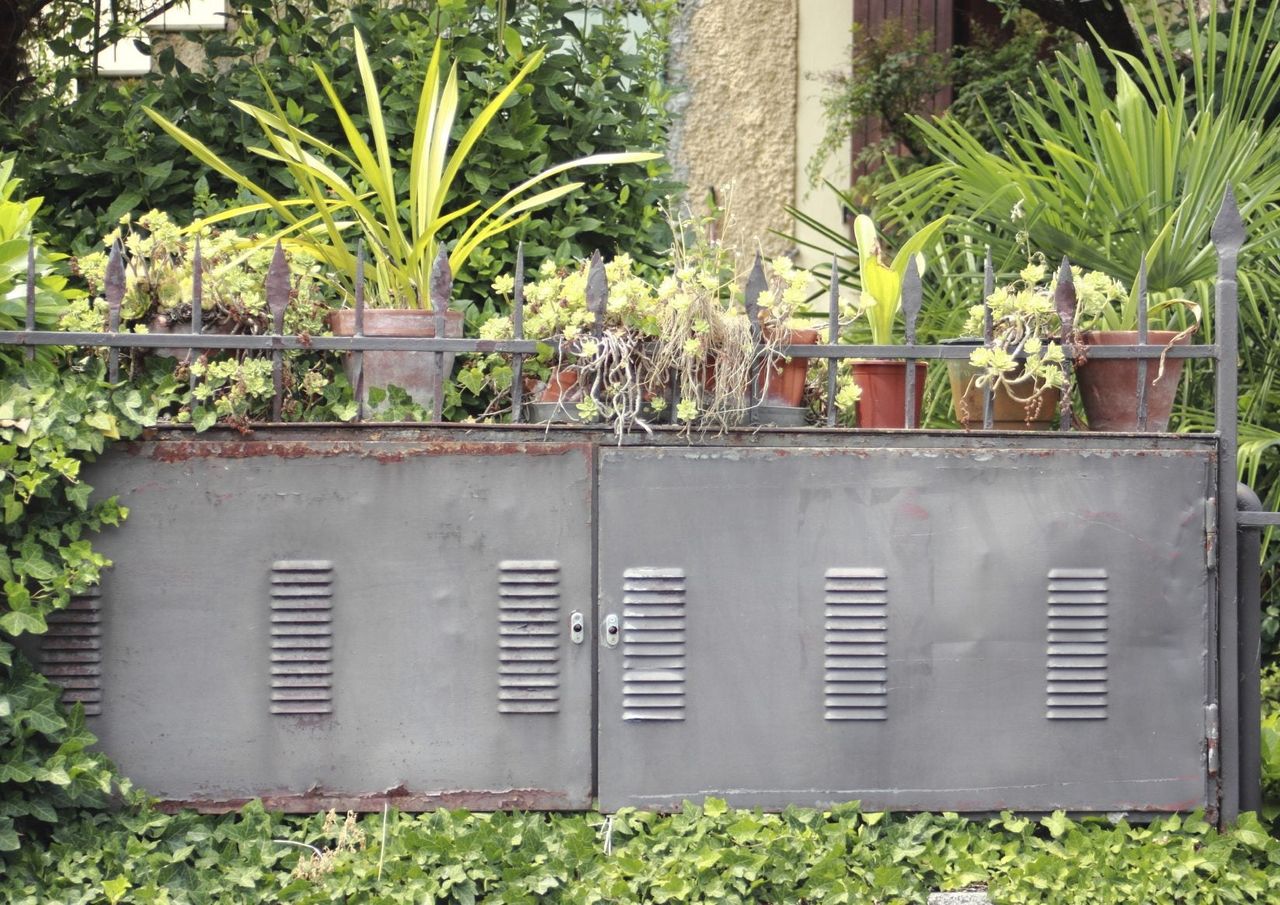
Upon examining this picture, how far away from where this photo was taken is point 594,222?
432 centimetres

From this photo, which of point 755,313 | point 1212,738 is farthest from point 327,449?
point 1212,738

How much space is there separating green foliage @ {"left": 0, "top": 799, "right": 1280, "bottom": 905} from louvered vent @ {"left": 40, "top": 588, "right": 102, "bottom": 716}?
0.30 m

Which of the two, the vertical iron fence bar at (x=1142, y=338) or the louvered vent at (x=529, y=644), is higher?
the vertical iron fence bar at (x=1142, y=338)

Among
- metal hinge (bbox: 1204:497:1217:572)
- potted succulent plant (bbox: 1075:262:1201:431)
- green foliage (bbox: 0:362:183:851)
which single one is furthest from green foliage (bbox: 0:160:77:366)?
metal hinge (bbox: 1204:497:1217:572)

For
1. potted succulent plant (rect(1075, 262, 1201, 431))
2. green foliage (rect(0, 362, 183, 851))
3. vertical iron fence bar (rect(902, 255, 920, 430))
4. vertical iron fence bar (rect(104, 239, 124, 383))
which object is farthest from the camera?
potted succulent plant (rect(1075, 262, 1201, 431))

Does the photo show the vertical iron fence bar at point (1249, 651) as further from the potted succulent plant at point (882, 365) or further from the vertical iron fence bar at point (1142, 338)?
the potted succulent plant at point (882, 365)

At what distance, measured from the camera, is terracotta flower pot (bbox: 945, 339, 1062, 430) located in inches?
128

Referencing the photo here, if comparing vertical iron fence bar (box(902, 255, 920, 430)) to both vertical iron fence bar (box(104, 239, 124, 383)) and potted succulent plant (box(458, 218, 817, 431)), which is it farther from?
vertical iron fence bar (box(104, 239, 124, 383))

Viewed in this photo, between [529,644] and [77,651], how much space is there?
3.55ft

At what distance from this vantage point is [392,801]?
3127mm

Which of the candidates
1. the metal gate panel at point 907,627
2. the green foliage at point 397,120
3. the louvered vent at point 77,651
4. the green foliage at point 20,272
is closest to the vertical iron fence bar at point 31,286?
the green foliage at point 20,272

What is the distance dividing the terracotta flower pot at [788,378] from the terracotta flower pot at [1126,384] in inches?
27.7

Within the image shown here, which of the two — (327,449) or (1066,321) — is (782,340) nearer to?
(1066,321)

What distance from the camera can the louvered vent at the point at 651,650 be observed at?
3.11 metres
